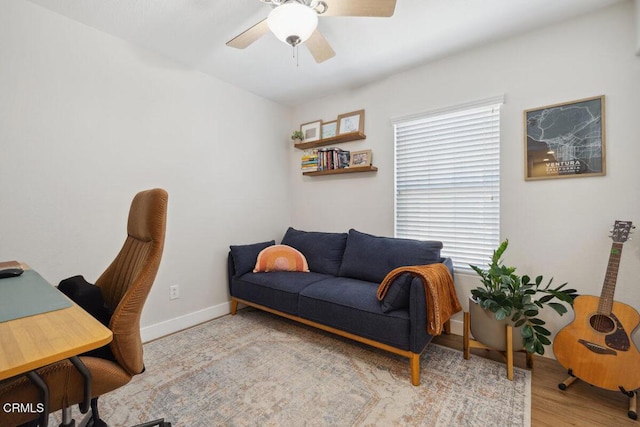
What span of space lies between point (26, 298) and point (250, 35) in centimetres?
176

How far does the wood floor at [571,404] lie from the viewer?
1478mm

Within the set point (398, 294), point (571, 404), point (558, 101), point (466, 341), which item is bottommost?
point (571, 404)

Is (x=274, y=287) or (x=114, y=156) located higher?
(x=114, y=156)

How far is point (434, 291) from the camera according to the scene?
180 cm

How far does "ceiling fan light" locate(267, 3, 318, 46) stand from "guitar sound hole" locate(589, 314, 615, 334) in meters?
2.34

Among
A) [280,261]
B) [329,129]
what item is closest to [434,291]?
[280,261]

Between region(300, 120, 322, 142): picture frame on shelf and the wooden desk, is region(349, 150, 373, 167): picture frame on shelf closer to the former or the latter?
region(300, 120, 322, 142): picture frame on shelf

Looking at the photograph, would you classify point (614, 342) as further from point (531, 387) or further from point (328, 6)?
point (328, 6)

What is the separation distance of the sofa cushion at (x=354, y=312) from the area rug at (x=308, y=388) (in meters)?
0.24

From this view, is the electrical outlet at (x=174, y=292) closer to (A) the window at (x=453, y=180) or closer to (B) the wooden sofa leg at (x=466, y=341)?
(A) the window at (x=453, y=180)

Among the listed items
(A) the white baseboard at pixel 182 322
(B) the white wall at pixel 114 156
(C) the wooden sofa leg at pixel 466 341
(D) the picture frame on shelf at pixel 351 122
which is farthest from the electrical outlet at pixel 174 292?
(C) the wooden sofa leg at pixel 466 341

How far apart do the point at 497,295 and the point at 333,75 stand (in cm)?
240

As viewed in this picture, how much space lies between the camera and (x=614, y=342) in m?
1.59

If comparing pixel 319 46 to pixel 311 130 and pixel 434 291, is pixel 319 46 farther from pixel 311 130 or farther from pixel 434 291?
pixel 434 291
